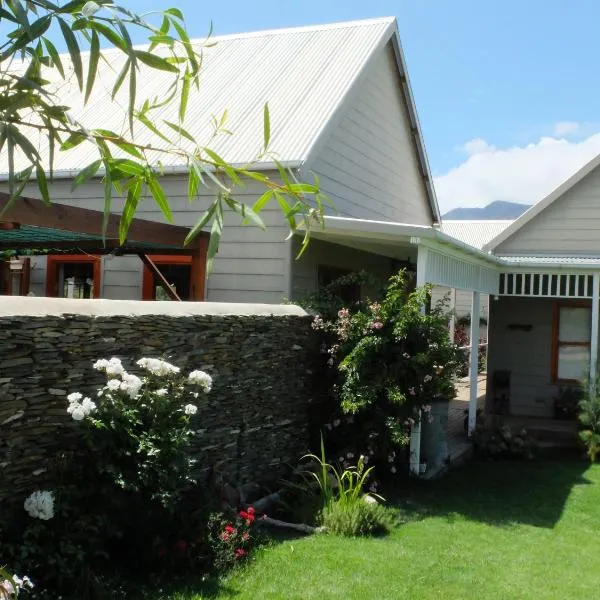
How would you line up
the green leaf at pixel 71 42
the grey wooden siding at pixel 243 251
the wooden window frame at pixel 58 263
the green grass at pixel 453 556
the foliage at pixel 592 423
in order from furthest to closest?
the wooden window frame at pixel 58 263, the foliage at pixel 592 423, the grey wooden siding at pixel 243 251, the green grass at pixel 453 556, the green leaf at pixel 71 42

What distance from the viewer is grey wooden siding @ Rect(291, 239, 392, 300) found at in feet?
33.5

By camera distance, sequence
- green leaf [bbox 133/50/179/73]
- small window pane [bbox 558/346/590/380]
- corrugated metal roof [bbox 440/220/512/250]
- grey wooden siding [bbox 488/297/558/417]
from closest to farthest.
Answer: green leaf [bbox 133/50/179/73]
small window pane [bbox 558/346/590/380]
grey wooden siding [bbox 488/297/558/417]
corrugated metal roof [bbox 440/220/512/250]

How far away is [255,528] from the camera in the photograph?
6461mm

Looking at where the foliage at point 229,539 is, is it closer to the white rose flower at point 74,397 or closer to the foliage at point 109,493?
the foliage at point 109,493

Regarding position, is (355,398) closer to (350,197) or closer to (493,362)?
(350,197)

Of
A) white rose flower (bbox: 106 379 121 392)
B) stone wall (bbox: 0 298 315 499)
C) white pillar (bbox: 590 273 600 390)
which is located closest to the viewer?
stone wall (bbox: 0 298 315 499)

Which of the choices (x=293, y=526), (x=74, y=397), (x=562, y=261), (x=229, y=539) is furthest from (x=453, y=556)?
(x=562, y=261)

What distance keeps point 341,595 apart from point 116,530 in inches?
62.8

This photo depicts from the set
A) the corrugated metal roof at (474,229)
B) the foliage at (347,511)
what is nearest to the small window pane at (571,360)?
the foliage at (347,511)

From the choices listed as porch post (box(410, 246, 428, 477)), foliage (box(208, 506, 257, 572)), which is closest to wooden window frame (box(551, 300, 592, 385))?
porch post (box(410, 246, 428, 477))

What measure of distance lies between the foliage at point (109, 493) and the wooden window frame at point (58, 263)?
6172mm

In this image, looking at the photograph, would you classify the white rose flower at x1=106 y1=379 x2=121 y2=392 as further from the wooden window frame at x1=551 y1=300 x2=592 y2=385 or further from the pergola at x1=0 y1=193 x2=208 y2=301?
the wooden window frame at x1=551 y1=300 x2=592 y2=385

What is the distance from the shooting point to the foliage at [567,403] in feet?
44.9

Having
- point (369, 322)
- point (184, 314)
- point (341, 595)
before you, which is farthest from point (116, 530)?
point (369, 322)
